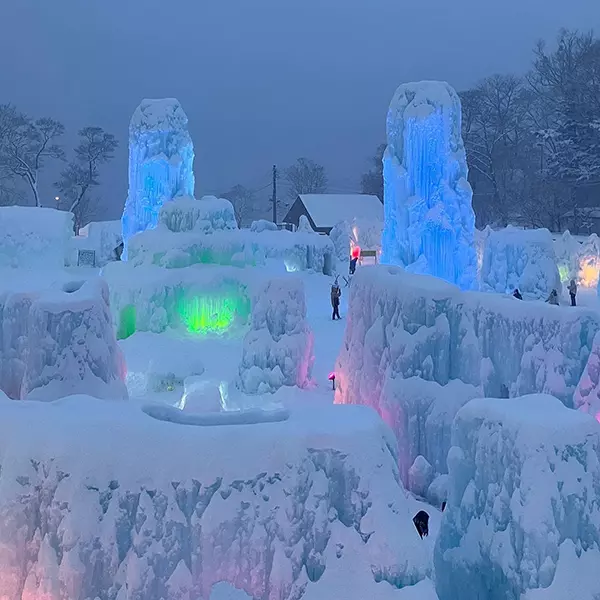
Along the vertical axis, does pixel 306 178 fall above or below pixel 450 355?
below

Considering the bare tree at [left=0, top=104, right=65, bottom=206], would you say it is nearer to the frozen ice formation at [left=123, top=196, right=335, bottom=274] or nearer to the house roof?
the house roof

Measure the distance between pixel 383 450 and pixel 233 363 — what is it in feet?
36.5

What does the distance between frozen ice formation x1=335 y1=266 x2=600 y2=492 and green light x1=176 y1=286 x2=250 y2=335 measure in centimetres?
933

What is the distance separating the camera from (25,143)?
38.7 m

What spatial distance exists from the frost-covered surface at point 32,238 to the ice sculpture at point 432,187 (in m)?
14.3

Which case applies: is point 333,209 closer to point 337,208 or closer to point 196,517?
point 337,208

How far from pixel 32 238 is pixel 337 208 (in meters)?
19.8

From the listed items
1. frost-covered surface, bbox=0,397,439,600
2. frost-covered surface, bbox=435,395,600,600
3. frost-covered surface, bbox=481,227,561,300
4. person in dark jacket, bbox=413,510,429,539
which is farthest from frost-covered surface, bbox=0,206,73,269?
frost-covered surface, bbox=435,395,600,600

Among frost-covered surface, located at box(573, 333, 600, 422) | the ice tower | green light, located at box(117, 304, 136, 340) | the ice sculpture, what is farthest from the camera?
the ice tower

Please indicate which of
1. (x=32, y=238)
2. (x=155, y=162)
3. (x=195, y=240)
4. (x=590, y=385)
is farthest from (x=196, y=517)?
(x=32, y=238)

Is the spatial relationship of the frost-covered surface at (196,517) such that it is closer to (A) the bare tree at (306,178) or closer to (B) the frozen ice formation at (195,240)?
(B) the frozen ice formation at (195,240)

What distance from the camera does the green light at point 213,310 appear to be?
61.4ft

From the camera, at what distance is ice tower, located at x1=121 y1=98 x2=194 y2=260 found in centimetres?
2833

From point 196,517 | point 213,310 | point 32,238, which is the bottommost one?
point 32,238
